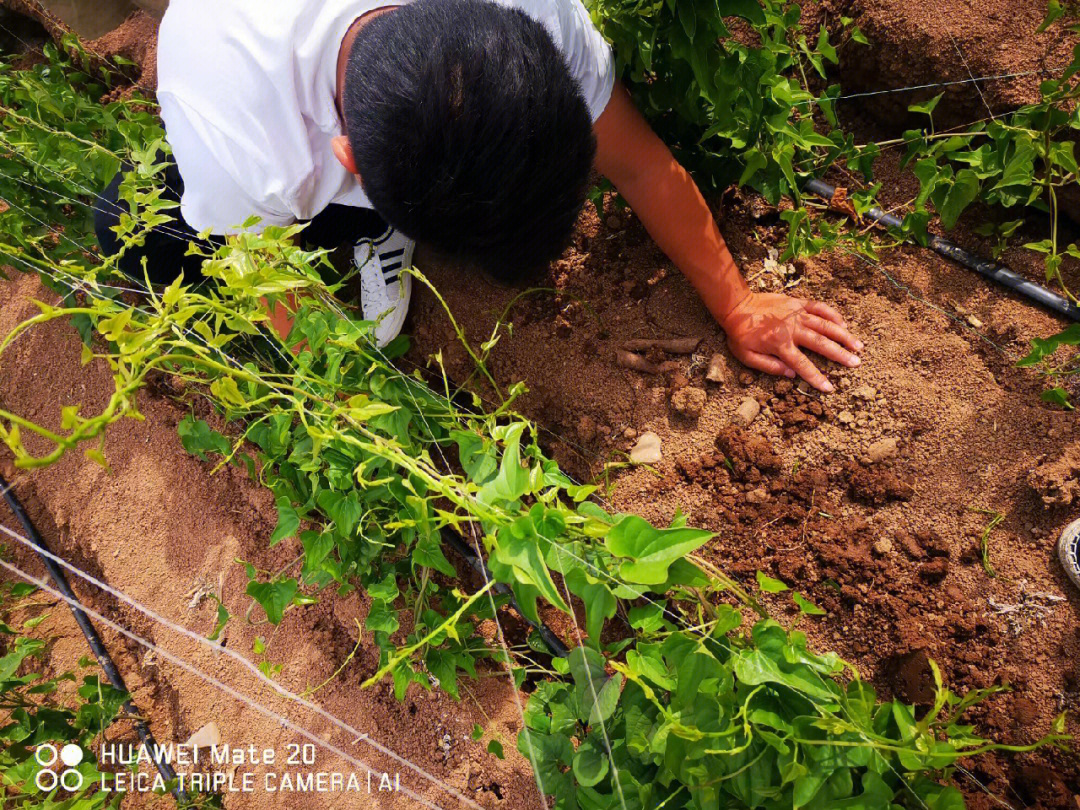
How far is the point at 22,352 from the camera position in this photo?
2.02 meters

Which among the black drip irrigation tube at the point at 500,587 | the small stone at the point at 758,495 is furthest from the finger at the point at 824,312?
the black drip irrigation tube at the point at 500,587

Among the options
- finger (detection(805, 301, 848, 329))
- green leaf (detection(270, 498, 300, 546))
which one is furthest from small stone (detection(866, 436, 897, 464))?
green leaf (detection(270, 498, 300, 546))

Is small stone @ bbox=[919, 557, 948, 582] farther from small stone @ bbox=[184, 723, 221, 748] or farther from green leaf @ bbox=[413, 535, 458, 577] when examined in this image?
small stone @ bbox=[184, 723, 221, 748]

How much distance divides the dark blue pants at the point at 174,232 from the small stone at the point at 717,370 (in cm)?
80

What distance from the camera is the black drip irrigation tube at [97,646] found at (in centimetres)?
165

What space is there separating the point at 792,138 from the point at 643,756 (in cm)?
109

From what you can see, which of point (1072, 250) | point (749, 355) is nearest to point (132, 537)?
point (749, 355)

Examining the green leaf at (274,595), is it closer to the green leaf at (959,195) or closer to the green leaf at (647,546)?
the green leaf at (647,546)

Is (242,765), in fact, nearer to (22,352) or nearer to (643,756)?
(643,756)

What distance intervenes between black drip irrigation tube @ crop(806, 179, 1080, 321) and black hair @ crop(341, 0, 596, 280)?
0.91 meters

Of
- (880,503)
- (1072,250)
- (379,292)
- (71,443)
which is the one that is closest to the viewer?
(71,443)

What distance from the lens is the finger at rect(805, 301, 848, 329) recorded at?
138cm

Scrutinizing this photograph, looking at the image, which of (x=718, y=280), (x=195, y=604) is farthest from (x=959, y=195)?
(x=195, y=604)

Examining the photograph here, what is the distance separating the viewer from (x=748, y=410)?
1.38 m
